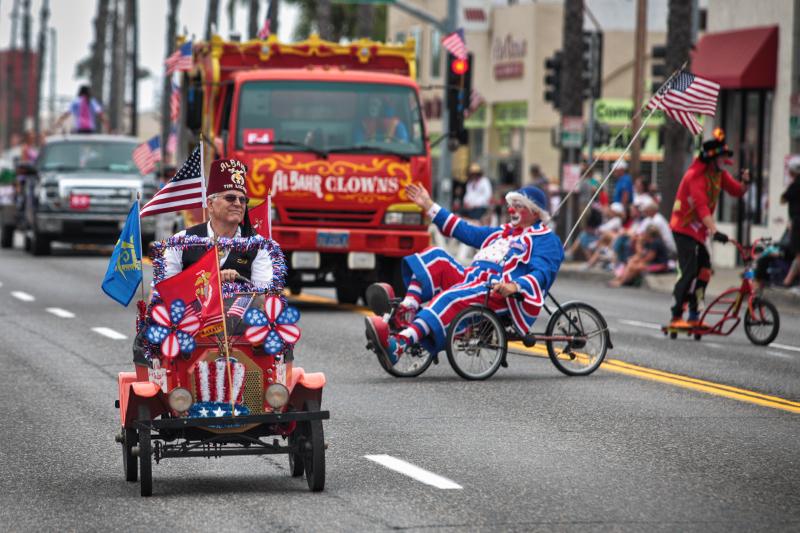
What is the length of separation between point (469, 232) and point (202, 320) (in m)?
5.88

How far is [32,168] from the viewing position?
31.1m

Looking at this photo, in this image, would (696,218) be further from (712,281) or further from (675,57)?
(675,57)

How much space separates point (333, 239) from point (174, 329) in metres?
11.5

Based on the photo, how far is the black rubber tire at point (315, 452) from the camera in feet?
28.1

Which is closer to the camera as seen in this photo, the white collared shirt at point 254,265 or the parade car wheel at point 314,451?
the parade car wheel at point 314,451

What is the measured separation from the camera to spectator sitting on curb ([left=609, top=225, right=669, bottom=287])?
2731 cm

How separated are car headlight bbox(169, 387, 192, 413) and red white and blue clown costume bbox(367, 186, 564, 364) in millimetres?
5185

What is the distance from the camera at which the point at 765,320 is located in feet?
57.3

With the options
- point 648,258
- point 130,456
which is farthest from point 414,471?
point 648,258

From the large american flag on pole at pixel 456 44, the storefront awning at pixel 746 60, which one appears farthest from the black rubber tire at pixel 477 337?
the storefront awning at pixel 746 60

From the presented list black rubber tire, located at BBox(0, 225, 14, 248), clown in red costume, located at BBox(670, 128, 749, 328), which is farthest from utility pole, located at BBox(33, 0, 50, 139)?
clown in red costume, located at BBox(670, 128, 749, 328)

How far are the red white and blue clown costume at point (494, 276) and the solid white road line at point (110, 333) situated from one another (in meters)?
3.98

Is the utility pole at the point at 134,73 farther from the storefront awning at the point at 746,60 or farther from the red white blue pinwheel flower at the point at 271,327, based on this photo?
the red white blue pinwheel flower at the point at 271,327

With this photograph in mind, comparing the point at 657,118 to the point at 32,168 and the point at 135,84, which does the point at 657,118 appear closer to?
the point at 135,84
